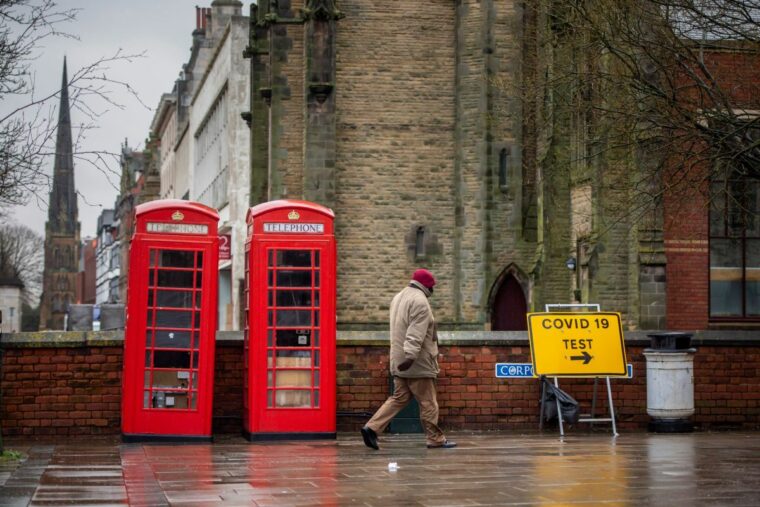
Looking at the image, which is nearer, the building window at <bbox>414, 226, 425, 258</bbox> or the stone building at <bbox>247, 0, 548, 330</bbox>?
the stone building at <bbox>247, 0, 548, 330</bbox>

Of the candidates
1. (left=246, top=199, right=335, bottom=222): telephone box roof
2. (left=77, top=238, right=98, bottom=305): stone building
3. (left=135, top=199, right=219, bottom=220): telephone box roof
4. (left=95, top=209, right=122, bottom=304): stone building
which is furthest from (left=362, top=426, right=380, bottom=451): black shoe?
(left=77, top=238, right=98, bottom=305): stone building

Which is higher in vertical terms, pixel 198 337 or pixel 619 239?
pixel 619 239

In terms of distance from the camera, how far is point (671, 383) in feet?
56.3

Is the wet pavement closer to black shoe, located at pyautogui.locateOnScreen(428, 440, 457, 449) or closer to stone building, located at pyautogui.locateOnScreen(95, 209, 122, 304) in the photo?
black shoe, located at pyautogui.locateOnScreen(428, 440, 457, 449)

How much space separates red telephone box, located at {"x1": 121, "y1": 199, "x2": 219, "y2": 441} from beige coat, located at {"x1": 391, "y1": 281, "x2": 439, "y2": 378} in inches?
102

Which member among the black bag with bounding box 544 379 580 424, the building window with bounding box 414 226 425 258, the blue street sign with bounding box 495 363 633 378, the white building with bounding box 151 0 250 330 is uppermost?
the white building with bounding box 151 0 250 330

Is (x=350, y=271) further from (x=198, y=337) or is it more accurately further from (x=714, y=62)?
(x=198, y=337)

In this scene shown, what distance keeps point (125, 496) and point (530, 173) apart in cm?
2397

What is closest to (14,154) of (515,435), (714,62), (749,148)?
(515,435)

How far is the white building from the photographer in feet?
144

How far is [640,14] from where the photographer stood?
18375 mm

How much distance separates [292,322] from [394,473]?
14.8ft

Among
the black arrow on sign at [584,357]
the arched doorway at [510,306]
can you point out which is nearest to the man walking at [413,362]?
the black arrow on sign at [584,357]

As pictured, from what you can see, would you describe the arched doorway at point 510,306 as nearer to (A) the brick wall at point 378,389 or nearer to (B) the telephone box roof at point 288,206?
(A) the brick wall at point 378,389
